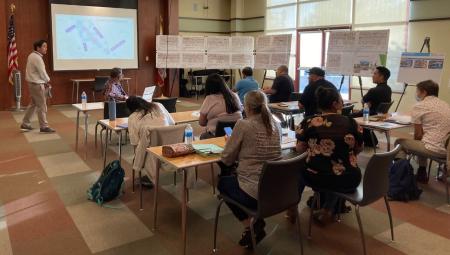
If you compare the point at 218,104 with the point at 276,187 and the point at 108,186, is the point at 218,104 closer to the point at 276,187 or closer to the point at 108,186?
the point at 108,186

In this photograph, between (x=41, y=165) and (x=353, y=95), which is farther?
(x=353, y=95)

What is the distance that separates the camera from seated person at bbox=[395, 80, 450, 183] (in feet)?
11.9

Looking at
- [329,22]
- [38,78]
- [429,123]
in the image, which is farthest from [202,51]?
[429,123]

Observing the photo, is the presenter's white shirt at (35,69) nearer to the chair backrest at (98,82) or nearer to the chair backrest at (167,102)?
the chair backrest at (167,102)

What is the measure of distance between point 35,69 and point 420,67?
614 cm

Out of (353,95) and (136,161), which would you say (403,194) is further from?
(353,95)

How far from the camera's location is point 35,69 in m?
6.15

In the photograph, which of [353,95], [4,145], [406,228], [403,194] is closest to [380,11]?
[353,95]

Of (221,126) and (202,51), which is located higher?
(202,51)

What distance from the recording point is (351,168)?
262cm

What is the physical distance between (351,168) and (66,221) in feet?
7.57

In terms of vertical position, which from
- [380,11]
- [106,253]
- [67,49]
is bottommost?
[106,253]

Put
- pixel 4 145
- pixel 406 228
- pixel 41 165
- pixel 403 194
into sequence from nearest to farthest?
pixel 406 228 < pixel 403 194 < pixel 41 165 < pixel 4 145

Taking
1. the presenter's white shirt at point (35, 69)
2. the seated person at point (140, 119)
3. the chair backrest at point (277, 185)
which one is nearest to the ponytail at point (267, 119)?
the chair backrest at point (277, 185)
